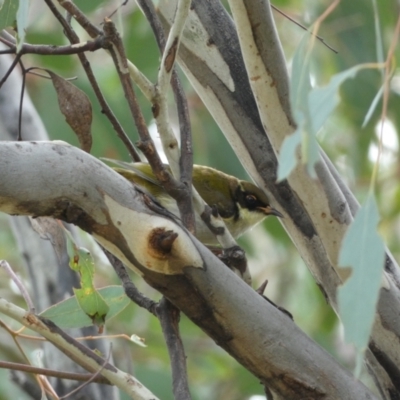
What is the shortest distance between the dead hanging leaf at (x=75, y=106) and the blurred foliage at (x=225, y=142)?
3.79 feet

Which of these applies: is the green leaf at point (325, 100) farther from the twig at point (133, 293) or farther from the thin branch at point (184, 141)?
the twig at point (133, 293)

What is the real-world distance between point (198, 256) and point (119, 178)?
8.6 inches

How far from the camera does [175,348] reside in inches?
64.7

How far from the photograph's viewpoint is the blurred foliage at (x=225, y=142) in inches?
149

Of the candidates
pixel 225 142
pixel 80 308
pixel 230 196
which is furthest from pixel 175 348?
pixel 225 142

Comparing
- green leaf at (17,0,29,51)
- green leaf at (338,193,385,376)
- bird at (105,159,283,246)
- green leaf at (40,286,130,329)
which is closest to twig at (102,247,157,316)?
green leaf at (40,286,130,329)

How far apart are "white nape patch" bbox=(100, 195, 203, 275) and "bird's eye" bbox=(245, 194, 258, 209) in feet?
5.32

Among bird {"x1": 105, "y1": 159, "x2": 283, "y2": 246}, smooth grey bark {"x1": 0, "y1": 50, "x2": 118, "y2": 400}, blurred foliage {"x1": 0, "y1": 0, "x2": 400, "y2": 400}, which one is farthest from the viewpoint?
blurred foliage {"x1": 0, "y1": 0, "x2": 400, "y2": 400}

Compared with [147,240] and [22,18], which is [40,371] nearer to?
[147,240]

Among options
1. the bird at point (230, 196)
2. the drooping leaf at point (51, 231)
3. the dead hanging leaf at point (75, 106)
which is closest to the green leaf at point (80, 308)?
the drooping leaf at point (51, 231)

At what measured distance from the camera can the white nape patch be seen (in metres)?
1.44

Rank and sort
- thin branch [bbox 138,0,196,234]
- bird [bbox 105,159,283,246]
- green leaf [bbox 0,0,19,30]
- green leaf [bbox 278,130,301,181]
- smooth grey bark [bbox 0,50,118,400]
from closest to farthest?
green leaf [bbox 278,130,301,181]
thin branch [bbox 138,0,196,234]
green leaf [bbox 0,0,19,30]
smooth grey bark [bbox 0,50,118,400]
bird [bbox 105,159,283,246]

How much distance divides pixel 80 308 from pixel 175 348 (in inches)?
18.1

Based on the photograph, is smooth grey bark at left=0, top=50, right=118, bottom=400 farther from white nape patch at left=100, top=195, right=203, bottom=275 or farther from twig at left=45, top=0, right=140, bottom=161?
white nape patch at left=100, top=195, right=203, bottom=275
